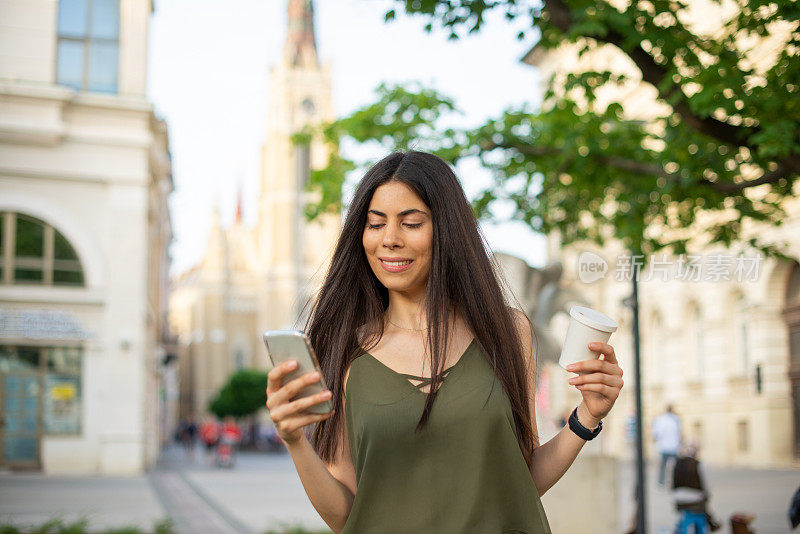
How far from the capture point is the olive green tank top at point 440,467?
231 centimetres

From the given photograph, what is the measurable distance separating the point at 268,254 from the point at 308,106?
14958 millimetres

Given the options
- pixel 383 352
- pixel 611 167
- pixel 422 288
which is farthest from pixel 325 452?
pixel 611 167

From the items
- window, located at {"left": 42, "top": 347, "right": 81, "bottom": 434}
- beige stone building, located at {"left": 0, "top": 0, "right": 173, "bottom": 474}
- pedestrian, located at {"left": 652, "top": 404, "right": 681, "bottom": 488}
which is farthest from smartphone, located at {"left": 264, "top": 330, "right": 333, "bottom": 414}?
window, located at {"left": 42, "top": 347, "right": 81, "bottom": 434}

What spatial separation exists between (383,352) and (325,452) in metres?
0.32

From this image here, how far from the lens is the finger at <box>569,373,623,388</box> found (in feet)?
7.80

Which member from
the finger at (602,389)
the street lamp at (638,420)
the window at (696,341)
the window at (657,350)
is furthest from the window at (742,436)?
the finger at (602,389)

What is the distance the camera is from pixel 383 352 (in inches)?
99.2

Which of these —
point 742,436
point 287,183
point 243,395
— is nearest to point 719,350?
point 742,436

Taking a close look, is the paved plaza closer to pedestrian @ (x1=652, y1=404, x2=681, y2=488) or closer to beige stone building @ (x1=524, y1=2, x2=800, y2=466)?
pedestrian @ (x1=652, y1=404, x2=681, y2=488)

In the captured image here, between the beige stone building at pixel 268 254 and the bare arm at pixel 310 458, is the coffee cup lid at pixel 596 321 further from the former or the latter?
the beige stone building at pixel 268 254

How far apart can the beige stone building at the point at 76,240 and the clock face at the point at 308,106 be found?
64.9m

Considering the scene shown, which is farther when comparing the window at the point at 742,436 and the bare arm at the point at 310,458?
the window at the point at 742,436

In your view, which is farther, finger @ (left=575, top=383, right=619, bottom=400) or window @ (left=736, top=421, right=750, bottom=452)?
window @ (left=736, top=421, right=750, bottom=452)

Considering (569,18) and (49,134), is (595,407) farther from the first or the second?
(49,134)
